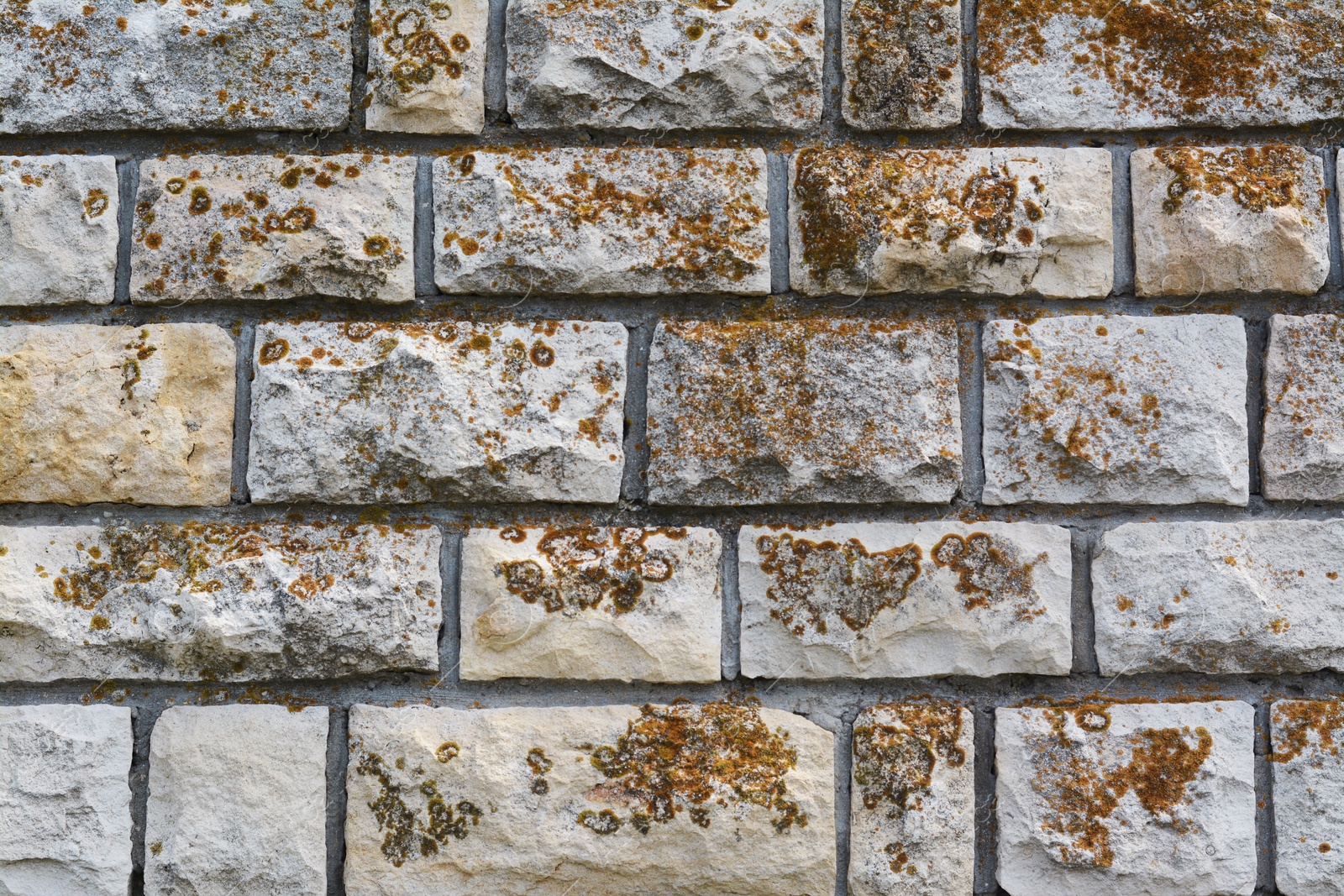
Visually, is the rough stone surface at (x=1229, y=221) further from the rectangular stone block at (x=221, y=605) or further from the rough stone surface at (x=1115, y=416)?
the rectangular stone block at (x=221, y=605)

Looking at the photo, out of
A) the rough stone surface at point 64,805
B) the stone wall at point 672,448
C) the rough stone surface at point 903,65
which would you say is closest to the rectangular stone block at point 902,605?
the stone wall at point 672,448

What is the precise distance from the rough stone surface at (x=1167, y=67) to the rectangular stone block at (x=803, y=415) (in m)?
0.45

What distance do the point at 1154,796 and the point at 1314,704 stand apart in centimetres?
30

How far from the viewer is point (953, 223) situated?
161 centimetres

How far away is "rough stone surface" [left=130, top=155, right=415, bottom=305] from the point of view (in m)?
1.61

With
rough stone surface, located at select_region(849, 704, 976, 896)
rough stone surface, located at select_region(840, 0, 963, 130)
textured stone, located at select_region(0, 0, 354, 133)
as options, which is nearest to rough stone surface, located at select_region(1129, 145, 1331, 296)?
rough stone surface, located at select_region(840, 0, 963, 130)

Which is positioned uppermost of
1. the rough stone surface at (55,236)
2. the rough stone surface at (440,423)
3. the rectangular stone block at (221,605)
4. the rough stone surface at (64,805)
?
the rough stone surface at (55,236)

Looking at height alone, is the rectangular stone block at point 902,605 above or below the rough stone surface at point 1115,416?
below

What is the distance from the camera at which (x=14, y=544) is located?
159 centimetres

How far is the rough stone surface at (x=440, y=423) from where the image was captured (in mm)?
1576

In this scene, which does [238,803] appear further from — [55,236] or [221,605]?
[55,236]

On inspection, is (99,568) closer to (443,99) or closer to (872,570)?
(443,99)

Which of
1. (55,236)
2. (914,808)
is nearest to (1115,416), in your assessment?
(914,808)

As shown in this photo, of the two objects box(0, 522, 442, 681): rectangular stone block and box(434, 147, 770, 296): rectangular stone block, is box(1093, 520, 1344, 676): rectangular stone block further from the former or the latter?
box(0, 522, 442, 681): rectangular stone block
